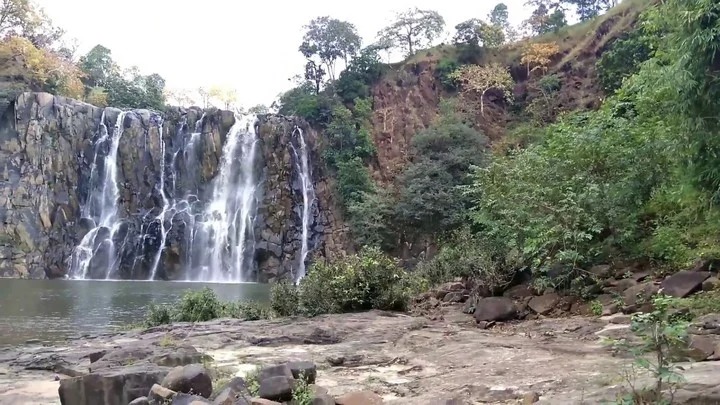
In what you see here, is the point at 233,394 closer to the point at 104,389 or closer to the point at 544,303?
the point at 104,389

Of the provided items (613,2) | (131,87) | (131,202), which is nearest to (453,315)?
(131,202)

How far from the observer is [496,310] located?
906cm

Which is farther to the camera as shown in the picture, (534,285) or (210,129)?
(210,129)

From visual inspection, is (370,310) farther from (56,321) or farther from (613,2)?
(613,2)

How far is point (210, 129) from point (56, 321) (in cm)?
2089

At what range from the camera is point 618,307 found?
311 inches

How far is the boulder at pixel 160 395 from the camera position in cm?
415

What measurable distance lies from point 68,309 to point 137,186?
1741cm

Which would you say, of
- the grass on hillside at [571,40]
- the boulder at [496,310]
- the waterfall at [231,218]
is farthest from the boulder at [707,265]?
the grass on hillside at [571,40]

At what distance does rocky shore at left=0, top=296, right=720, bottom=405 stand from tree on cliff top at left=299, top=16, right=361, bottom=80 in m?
31.7

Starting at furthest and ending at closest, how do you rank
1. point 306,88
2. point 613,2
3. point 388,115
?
point 613,2
point 306,88
point 388,115

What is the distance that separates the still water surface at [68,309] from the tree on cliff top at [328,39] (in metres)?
22.0

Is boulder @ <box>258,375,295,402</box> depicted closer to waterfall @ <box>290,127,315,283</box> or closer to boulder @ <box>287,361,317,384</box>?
boulder @ <box>287,361,317,384</box>

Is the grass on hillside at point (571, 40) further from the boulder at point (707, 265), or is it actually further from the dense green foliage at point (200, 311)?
the dense green foliage at point (200, 311)
